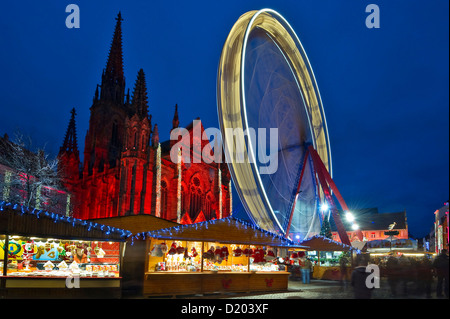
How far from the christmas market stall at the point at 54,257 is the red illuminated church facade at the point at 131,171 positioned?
28.2 metres

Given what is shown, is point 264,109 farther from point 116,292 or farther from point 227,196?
point 227,196

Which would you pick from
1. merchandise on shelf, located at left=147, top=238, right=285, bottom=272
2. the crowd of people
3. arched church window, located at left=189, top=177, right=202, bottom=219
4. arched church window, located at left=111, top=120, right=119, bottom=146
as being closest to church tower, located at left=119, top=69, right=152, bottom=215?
arched church window, located at left=189, top=177, right=202, bottom=219

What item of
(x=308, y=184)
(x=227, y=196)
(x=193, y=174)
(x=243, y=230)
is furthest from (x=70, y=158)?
(x=243, y=230)

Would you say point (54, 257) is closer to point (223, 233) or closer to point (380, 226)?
point (223, 233)

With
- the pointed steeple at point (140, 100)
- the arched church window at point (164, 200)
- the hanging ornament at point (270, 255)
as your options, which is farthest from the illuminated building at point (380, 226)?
the hanging ornament at point (270, 255)

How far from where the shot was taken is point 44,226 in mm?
13852

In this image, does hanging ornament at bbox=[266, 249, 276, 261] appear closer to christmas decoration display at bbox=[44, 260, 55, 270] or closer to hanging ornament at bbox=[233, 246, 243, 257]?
hanging ornament at bbox=[233, 246, 243, 257]

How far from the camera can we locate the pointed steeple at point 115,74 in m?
68.3

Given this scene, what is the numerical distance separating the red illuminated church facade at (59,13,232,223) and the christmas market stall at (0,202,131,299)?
92.6 ft

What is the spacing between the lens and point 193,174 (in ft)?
182

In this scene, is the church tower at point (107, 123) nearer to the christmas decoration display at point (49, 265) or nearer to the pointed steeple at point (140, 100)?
the pointed steeple at point (140, 100)

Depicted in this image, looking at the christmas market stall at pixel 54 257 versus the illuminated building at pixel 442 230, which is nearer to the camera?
the christmas market stall at pixel 54 257

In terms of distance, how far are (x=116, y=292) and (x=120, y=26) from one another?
237 ft

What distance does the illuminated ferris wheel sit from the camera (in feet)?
63.2
